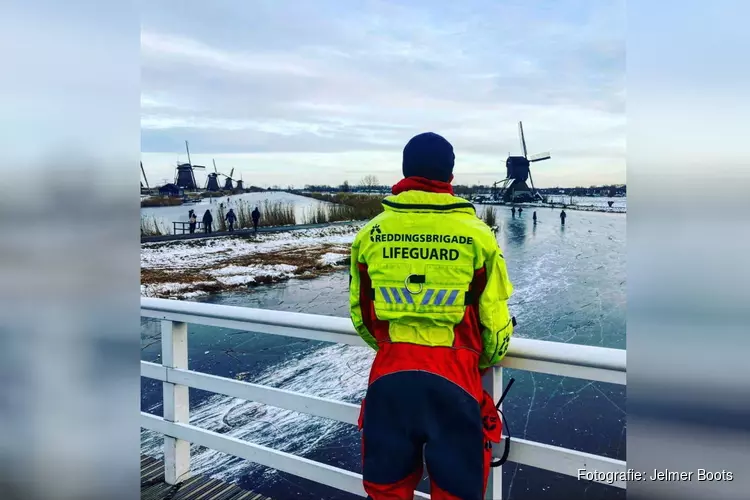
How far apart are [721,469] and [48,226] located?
2.55 ft

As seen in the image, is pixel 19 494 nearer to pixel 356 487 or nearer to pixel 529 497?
pixel 356 487

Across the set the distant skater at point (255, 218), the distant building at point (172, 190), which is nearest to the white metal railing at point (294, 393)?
→ the distant skater at point (255, 218)

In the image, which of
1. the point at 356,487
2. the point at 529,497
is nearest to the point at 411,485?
the point at 356,487

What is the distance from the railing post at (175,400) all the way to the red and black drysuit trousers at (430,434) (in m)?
1.13

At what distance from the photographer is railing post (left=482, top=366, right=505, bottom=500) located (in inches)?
62.9

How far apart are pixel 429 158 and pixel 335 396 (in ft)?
16.8

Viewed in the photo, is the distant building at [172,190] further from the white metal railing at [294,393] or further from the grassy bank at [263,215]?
the white metal railing at [294,393]

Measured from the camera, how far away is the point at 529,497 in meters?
4.31

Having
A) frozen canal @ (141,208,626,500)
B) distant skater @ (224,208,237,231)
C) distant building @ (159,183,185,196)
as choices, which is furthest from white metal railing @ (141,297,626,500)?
distant building @ (159,183,185,196)

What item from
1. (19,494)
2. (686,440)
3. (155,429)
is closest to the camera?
(19,494)

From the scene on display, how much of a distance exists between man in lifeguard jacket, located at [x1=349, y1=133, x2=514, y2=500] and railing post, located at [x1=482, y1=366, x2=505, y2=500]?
14cm

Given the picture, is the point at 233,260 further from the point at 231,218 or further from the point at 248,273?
the point at 231,218

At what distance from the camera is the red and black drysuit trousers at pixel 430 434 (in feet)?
4.49

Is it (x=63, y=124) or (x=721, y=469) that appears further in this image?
(x=721, y=469)
